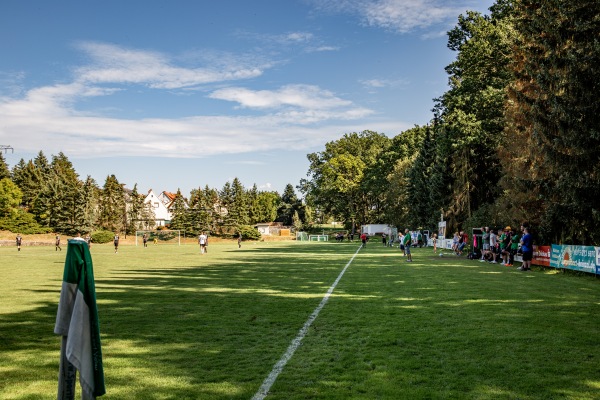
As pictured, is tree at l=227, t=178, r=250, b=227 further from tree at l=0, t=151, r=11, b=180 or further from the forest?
tree at l=0, t=151, r=11, b=180

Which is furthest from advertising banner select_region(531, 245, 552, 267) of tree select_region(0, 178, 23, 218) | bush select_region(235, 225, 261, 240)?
tree select_region(0, 178, 23, 218)

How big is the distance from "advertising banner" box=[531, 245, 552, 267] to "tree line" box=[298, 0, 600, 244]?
0.93 metres

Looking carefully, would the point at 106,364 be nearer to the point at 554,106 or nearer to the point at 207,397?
the point at 207,397

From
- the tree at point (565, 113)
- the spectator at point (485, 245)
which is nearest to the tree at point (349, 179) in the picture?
the spectator at point (485, 245)

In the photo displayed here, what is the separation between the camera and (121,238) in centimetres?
8512

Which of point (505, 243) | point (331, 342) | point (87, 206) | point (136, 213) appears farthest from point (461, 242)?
point (136, 213)

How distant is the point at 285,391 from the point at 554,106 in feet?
66.2

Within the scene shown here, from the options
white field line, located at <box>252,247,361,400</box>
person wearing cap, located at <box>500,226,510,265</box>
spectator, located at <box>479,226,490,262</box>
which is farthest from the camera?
spectator, located at <box>479,226,490,262</box>

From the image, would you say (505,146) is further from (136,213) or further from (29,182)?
(29,182)

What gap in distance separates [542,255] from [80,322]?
2504cm

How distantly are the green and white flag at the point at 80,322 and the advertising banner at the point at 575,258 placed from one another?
800 inches

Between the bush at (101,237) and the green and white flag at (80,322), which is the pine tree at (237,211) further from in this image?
the green and white flag at (80,322)

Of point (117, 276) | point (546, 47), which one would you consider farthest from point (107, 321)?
point (546, 47)

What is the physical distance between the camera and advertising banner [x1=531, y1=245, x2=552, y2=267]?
23.9m
